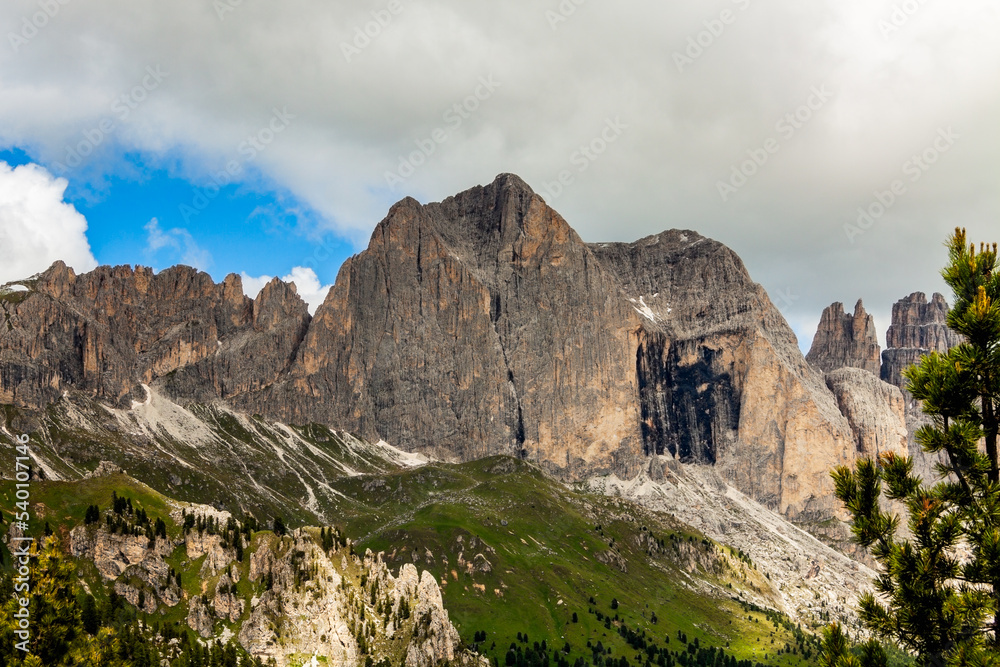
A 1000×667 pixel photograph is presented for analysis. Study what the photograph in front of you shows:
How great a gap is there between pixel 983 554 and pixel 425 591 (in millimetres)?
180112

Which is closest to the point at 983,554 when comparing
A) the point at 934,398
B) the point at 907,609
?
the point at 907,609

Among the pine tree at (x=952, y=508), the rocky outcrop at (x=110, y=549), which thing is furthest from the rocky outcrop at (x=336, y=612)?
the pine tree at (x=952, y=508)

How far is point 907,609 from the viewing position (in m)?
20.4

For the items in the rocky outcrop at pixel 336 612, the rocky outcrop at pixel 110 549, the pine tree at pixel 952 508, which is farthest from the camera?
the rocky outcrop at pixel 336 612

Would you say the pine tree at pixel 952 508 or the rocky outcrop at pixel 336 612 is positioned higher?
the pine tree at pixel 952 508

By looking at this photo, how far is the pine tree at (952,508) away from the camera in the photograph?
19.8 metres

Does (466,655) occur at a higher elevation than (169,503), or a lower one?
lower

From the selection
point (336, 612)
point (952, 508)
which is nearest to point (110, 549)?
point (336, 612)

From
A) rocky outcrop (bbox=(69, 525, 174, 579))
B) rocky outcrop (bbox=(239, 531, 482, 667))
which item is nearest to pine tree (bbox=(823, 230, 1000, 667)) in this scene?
rocky outcrop (bbox=(239, 531, 482, 667))

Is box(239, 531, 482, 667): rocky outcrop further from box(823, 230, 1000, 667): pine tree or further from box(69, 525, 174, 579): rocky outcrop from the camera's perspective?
box(823, 230, 1000, 667): pine tree

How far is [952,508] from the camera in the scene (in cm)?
2077

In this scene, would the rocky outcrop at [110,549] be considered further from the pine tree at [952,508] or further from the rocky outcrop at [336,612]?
the pine tree at [952,508]

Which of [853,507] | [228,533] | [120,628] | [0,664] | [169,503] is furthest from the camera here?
[169,503]

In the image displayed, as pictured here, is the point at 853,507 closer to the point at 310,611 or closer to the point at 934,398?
the point at 934,398
